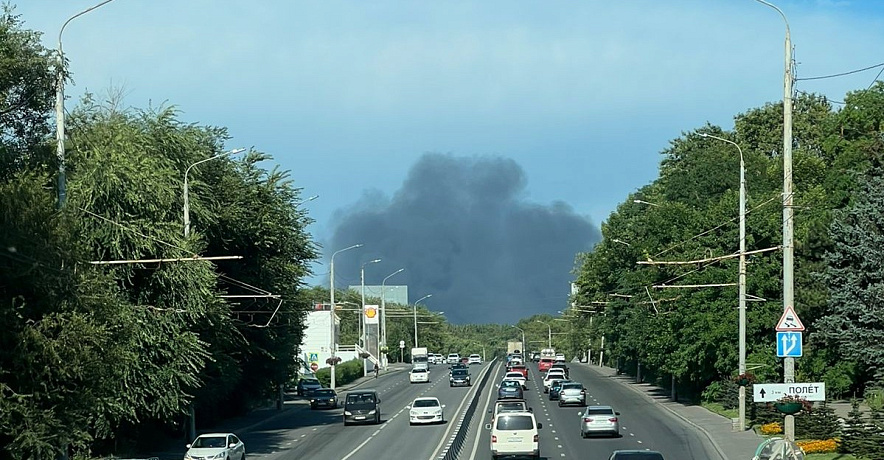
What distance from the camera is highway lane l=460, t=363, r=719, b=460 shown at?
39.2 metres

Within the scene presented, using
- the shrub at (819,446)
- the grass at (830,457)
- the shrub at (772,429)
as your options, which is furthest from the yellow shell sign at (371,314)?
the grass at (830,457)

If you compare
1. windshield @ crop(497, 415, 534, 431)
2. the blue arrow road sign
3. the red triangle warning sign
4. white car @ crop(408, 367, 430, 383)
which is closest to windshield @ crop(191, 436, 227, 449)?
windshield @ crop(497, 415, 534, 431)

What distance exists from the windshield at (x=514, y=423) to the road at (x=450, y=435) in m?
2.66

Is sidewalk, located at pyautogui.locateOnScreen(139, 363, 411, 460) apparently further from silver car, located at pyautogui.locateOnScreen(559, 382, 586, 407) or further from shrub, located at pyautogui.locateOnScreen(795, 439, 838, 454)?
shrub, located at pyautogui.locateOnScreen(795, 439, 838, 454)

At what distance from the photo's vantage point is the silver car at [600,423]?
44594mm

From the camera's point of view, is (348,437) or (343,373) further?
(343,373)

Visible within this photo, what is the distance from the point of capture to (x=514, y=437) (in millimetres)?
35938

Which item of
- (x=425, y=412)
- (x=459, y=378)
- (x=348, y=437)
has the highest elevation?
(x=425, y=412)

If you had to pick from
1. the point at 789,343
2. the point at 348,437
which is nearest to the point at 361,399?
the point at 348,437

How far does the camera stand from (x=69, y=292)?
28688 millimetres

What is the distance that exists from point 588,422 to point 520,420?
30.5 ft

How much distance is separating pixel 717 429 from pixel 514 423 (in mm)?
13887

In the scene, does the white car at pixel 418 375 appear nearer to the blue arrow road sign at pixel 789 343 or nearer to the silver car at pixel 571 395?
the silver car at pixel 571 395

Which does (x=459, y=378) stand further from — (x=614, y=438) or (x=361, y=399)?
(x=614, y=438)
